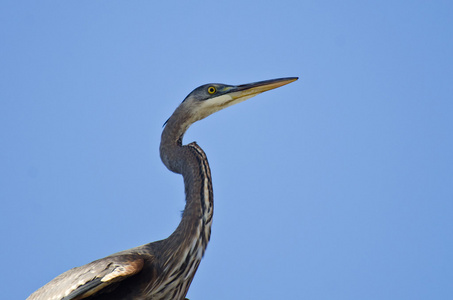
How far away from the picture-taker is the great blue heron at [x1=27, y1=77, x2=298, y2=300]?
121 inches

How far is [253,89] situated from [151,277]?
188 centimetres

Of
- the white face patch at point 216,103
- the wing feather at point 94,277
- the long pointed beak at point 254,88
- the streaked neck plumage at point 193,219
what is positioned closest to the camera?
the wing feather at point 94,277

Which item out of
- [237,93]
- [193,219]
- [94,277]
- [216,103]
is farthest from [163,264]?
[237,93]

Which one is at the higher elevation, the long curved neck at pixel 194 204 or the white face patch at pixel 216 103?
the white face patch at pixel 216 103

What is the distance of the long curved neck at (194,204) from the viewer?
3361 mm

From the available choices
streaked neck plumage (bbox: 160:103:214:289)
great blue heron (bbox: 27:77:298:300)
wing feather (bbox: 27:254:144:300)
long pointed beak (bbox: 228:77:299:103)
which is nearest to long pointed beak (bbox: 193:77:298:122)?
long pointed beak (bbox: 228:77:299:103)

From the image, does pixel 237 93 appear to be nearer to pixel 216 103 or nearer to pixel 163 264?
pixel 216 103

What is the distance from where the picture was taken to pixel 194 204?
3400mm

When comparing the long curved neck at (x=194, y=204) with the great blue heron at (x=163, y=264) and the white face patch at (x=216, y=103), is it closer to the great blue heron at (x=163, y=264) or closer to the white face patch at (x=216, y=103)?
the great blue heron at (x=163, y=264)

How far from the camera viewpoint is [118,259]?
320cm

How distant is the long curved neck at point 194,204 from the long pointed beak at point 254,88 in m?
0.81

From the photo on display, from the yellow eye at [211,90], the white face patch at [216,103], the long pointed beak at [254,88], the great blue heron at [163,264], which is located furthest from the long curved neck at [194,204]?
the long pointed beak at [254,88]

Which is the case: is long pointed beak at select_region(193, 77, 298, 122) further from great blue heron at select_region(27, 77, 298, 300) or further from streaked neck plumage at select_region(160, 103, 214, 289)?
streaked neck plumage at select_region(160, 103, 214, 289)

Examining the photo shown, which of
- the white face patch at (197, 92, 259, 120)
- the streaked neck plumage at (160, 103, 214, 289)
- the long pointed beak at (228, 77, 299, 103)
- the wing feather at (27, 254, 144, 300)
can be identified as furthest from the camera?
the long pointed beak at (228, 77, 299, 103)
